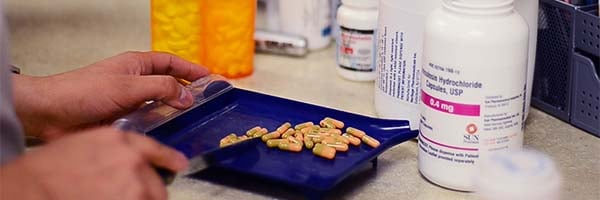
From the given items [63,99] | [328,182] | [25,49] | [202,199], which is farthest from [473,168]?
[25,49]

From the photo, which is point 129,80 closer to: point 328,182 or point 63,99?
point 63,99

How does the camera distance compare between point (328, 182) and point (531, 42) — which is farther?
point (531, 42)

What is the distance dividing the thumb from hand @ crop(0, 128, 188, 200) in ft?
0.69

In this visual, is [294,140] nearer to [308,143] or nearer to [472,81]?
[308,143]

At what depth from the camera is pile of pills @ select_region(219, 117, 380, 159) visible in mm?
832

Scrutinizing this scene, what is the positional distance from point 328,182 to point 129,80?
0.73 ft

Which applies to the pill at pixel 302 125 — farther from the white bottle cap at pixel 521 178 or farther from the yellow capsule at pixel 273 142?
the white bottle cap at pixel 521 178

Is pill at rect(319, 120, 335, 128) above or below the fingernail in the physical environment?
below

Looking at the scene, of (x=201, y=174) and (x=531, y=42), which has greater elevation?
(x=531, y=42)

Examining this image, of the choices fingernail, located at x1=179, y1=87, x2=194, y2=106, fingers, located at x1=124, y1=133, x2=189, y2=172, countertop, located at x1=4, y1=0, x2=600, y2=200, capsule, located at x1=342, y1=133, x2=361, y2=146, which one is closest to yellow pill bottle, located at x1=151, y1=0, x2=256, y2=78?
countertop, located at x1=4, y1=0, x2=600, y2=200

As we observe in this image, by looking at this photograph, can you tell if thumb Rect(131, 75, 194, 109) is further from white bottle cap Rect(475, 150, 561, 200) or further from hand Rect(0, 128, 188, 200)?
white bottle cap Rect(475, 150, 561, 200)

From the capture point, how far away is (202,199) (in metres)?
0.81

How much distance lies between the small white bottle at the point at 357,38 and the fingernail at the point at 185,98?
0.21 metres

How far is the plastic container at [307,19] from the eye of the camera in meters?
1.14
